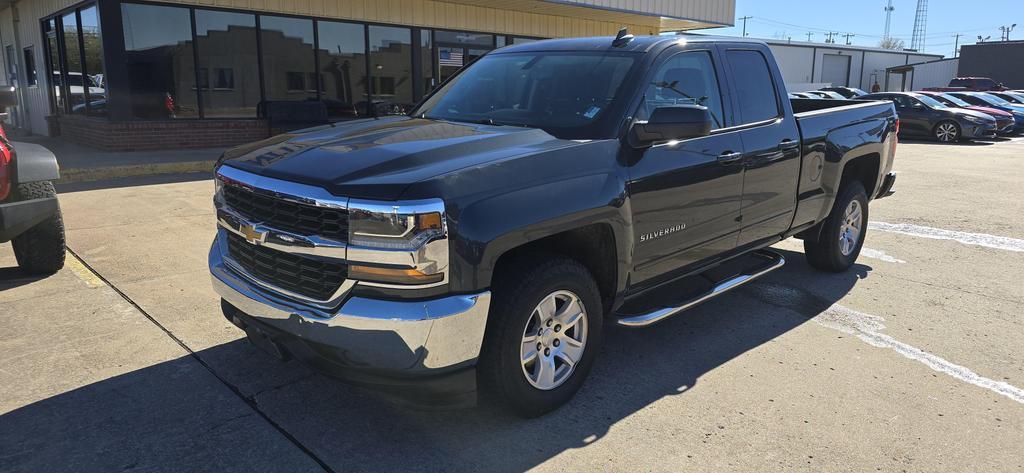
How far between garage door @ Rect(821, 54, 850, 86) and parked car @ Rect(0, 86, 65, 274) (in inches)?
1824

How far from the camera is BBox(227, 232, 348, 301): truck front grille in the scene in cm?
287

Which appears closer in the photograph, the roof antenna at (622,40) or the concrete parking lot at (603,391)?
the concrete parking lot at (603,391)

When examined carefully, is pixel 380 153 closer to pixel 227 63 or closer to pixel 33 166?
pixel 33 166

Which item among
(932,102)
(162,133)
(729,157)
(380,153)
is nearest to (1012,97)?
(932,102)

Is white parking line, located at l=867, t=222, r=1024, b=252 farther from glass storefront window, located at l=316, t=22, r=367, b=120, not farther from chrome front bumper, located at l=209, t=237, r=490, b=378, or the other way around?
glass storefront window, located at l=316, t=22, r=367, b=120

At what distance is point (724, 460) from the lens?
3.05 m

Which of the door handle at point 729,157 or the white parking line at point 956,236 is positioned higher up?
the door handle at point 729,157

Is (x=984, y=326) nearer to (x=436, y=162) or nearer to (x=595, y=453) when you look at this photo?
(x=595, y=453)

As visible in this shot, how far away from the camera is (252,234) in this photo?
317cm

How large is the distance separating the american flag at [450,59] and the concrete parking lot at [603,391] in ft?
38.6

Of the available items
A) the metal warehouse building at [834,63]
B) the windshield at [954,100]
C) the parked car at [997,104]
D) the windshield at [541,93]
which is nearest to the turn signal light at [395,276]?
the windshield at [541,93]

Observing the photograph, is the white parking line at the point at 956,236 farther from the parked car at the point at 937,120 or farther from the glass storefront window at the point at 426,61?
the parked car at the point at 937,120

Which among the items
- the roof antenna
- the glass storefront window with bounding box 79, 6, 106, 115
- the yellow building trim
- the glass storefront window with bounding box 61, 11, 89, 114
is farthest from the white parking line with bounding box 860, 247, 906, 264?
the glass storefront window with bounding box 61, 11, 89, 114

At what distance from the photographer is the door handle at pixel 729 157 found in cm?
412
